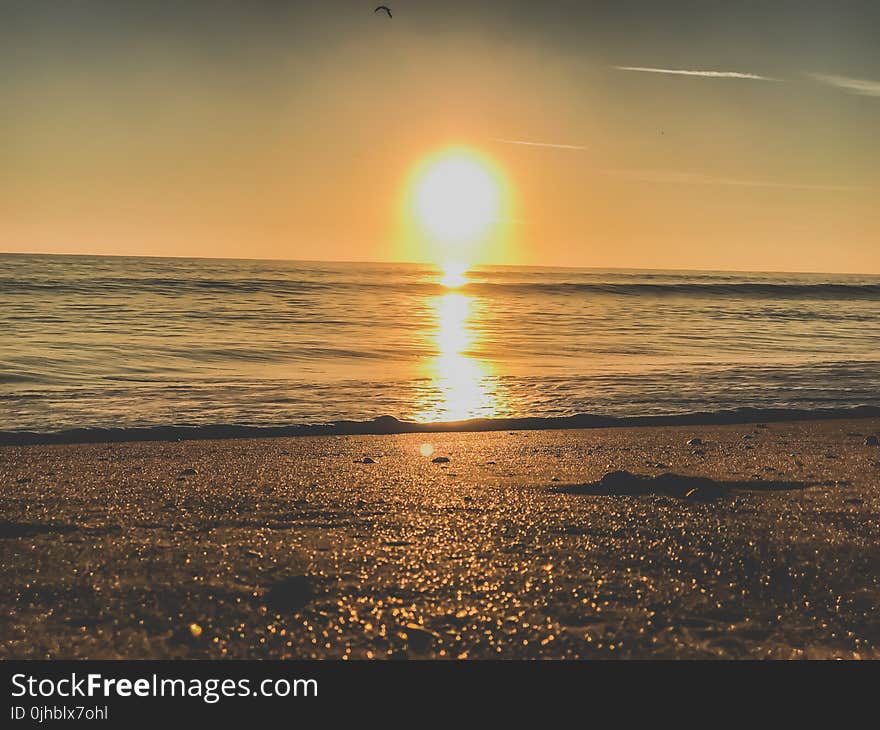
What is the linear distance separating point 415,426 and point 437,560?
6643 mm

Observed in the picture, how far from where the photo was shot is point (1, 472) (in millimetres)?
6762

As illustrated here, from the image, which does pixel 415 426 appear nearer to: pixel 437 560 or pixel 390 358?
pixel 437 560

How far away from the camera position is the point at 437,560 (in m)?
4.14

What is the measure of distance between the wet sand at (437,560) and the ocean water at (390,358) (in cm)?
526

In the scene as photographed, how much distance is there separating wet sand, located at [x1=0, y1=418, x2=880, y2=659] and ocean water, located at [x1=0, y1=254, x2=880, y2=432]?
17.3 feet

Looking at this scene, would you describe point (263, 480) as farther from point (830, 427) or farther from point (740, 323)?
point (740, 323)

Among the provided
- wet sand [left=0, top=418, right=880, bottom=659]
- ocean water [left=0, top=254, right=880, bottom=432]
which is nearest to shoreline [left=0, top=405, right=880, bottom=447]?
ocean water [left=0, top=254, right=880, bottom=432]

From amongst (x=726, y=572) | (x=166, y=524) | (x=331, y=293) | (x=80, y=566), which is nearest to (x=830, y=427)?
(x=726, y=572)

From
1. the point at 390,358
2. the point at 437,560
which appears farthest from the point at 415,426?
the point at 390,358

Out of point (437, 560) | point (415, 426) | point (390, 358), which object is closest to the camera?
point (437, 560)

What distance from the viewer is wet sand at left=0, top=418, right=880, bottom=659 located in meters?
3.21

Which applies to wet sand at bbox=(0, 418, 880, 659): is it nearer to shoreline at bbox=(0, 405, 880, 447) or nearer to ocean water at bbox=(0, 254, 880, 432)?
shoreline at bbox=(0, 405, 880, 447)

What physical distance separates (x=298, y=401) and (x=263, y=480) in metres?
6.59

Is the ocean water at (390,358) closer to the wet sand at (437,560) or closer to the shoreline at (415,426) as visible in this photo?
the shoreline at (415,426)
